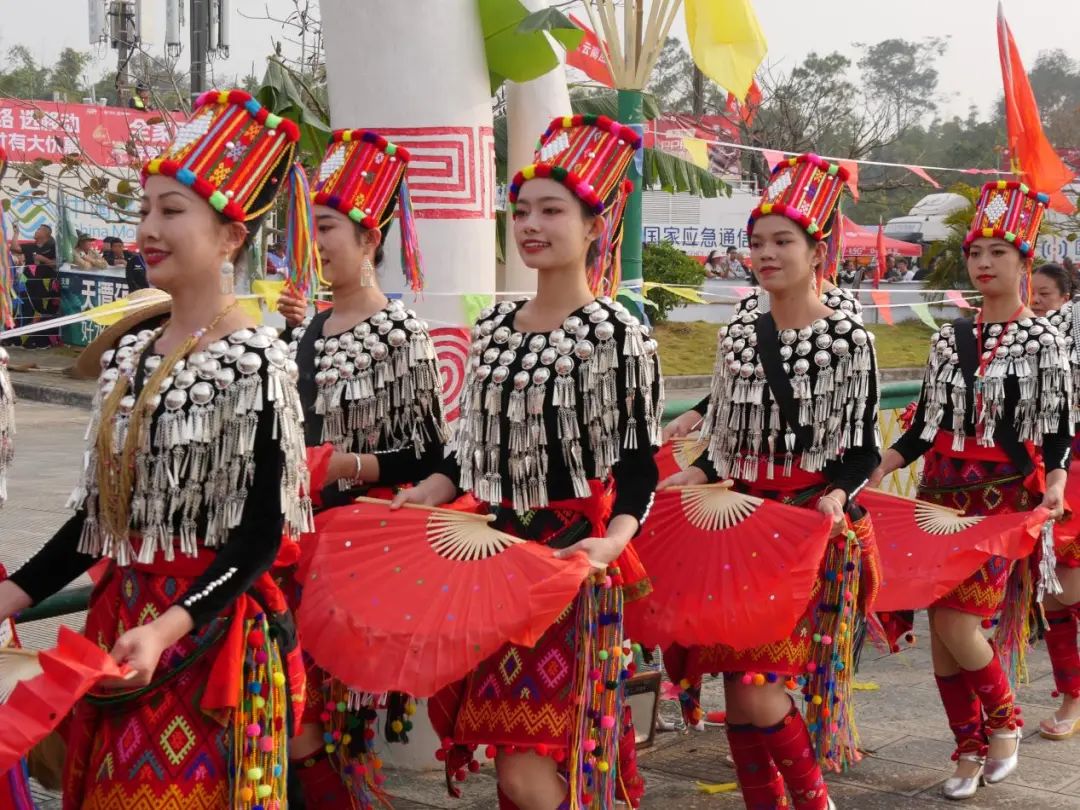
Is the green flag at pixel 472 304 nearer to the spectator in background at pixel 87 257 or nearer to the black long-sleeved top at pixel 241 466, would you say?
the black long-sleeved top at pixel 241 466

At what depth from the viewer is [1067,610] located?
618cm

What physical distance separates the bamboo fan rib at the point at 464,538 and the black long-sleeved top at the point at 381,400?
24.3 inches

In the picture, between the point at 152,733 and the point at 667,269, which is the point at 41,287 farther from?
the point at 152,733

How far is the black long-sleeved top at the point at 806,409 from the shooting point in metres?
4.47

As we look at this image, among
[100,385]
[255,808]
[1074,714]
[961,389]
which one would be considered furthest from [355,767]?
[1074,714]

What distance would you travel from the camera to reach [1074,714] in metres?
5.91

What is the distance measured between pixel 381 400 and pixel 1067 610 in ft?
11.2

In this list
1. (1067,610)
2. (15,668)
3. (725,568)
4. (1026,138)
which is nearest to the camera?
(15,668)

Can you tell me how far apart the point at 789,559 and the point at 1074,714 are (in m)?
2.45

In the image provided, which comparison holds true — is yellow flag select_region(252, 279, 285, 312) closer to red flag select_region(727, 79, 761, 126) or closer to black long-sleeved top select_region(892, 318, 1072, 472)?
red flag select_region(727, 79, 761, 126)

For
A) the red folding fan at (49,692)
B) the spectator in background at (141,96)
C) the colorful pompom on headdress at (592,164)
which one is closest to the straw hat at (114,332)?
the red folding fan at (49,692)

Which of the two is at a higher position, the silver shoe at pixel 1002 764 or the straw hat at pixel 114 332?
the straw hat at pixel 114 332

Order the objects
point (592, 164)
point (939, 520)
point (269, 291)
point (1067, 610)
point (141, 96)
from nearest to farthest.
A: point (592, 164), point (939, 520), point (269, 291), point (1067, 610), point (141, 96)

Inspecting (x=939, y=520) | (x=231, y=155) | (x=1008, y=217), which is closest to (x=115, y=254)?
(x=1008, y=217)
